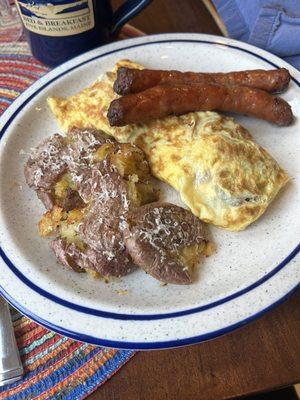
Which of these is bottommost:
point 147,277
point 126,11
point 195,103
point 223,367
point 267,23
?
point 223,367

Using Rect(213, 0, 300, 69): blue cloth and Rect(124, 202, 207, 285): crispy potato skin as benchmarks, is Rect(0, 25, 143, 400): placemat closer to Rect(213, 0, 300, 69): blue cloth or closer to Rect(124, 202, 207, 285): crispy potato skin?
Rect(124, 202, 207, 285): crispy potato skin

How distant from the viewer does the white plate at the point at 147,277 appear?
1077mm

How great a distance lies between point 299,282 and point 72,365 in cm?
62

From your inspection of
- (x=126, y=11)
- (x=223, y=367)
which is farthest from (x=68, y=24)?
(x=223, y=367)

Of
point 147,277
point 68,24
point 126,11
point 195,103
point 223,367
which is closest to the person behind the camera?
point 223,367

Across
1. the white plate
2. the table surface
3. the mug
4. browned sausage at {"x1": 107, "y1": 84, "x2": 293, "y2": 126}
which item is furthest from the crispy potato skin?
the mug

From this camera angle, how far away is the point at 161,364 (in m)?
1.13

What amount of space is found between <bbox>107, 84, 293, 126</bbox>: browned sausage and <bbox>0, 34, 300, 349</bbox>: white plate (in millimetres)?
94

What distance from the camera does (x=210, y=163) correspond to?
132 cm

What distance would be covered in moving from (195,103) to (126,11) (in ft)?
1.94

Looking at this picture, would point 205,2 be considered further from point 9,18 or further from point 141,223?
point 141,223

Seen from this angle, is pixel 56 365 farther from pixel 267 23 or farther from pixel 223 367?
pixel 267 23

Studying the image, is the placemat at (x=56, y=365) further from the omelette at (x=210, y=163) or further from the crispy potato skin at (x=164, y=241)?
the omelette at (x=210, y=163)

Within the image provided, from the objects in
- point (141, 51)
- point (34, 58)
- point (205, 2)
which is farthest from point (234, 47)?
point (34, 58)
